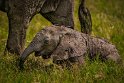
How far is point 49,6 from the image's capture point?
8492 millimetres

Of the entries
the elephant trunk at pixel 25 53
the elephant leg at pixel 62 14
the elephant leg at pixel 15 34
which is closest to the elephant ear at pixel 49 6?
the elephant leg at pixel 62 14

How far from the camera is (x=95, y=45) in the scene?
25.2ft

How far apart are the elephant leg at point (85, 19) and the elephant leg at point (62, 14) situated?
23cm

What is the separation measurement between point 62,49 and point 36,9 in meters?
1.29

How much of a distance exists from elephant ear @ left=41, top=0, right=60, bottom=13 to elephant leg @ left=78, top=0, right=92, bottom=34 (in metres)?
0.57

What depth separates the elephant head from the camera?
272 inches

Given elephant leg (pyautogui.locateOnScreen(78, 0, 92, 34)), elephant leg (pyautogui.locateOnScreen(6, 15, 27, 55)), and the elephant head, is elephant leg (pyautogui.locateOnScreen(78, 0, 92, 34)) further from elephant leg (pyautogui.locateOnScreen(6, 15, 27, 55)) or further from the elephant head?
the elephant head

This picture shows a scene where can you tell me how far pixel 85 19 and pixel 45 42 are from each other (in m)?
2.04

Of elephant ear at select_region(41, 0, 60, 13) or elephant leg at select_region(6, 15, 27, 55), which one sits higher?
elephant ear at select_region(41, 0, 60, 13)

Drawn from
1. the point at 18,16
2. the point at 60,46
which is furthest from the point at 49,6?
the point at 60,46

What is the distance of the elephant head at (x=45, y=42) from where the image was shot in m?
6.91

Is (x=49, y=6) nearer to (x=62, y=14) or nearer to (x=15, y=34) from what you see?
(x=62, y=14)

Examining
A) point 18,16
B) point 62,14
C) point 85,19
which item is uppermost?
point 18,16

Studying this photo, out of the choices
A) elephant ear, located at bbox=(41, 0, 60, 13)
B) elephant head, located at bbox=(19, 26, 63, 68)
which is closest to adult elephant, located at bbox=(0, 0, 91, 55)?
elephant ear, located at bbox=(41, 0, 60, 13)
